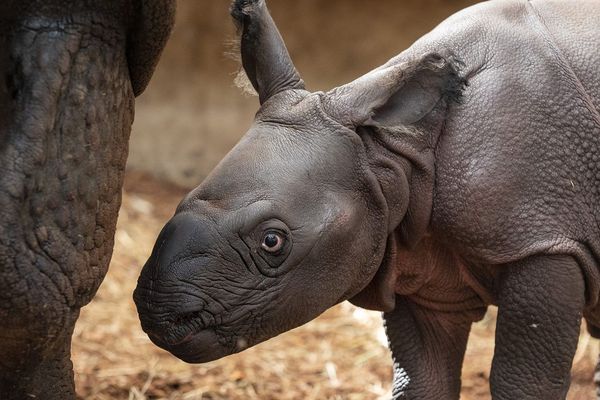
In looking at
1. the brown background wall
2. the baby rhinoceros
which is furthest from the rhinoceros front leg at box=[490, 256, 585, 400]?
the brown background wall

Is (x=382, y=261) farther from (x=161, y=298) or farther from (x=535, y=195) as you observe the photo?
(x=161, y=298)

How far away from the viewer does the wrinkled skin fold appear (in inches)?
110

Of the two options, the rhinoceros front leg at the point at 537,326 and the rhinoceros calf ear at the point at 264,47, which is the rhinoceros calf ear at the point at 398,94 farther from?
the rhinoceros front leg at the point at 537,326

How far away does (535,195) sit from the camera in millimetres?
3293

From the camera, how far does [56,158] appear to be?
9.34ft

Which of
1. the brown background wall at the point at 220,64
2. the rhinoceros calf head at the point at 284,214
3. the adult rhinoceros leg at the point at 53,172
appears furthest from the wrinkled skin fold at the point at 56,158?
the brown background wall at the point at 220,64

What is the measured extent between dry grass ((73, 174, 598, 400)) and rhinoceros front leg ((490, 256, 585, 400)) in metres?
1.61

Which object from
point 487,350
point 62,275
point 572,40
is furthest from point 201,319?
point 487,350

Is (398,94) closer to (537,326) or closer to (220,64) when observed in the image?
(537,326)

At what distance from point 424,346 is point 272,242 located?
103 centimetres

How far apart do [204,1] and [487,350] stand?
4877 millimetres

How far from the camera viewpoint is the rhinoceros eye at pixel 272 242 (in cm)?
317

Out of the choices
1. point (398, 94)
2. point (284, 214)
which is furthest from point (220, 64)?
point (284, 214)

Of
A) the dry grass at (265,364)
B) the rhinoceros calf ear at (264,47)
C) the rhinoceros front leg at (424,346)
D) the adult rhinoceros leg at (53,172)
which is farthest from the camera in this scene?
the dry grass at (265,364)
